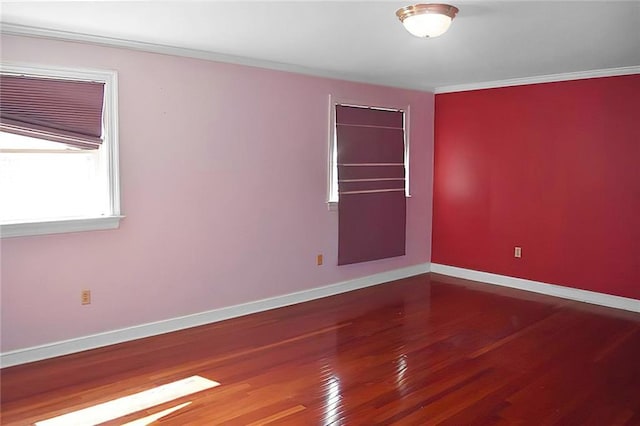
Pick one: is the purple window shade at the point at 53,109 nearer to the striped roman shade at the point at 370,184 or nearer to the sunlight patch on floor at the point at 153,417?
the sunlight patch on floor at the point at 153,417

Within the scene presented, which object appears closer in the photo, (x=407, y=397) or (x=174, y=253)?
(x=407, y=397)

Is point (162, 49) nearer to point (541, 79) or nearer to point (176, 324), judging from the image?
point (176, 324)

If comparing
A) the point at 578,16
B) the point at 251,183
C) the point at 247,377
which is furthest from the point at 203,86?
the point at 578,16

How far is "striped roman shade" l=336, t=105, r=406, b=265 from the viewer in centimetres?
552

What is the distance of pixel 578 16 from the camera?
3.19 m

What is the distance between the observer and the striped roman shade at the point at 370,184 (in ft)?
18.1

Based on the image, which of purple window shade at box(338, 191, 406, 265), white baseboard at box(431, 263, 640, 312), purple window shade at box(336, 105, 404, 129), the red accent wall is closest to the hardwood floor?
white baseboard at box(431, 263, 640, 312)

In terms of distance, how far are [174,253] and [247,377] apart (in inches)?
52.2

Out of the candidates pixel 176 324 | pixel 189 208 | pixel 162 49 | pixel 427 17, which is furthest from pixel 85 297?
pixel 427 17

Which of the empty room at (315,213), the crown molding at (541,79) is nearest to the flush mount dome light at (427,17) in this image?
A: the empty room at (315,213)

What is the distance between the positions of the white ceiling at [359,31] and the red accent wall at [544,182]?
565 millimetres

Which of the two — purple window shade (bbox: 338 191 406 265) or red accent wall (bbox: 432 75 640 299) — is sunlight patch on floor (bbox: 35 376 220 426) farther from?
red accent wall (bbox: 432 75 640 299)

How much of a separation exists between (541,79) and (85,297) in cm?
471

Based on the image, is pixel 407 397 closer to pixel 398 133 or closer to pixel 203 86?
pixel 203 86
